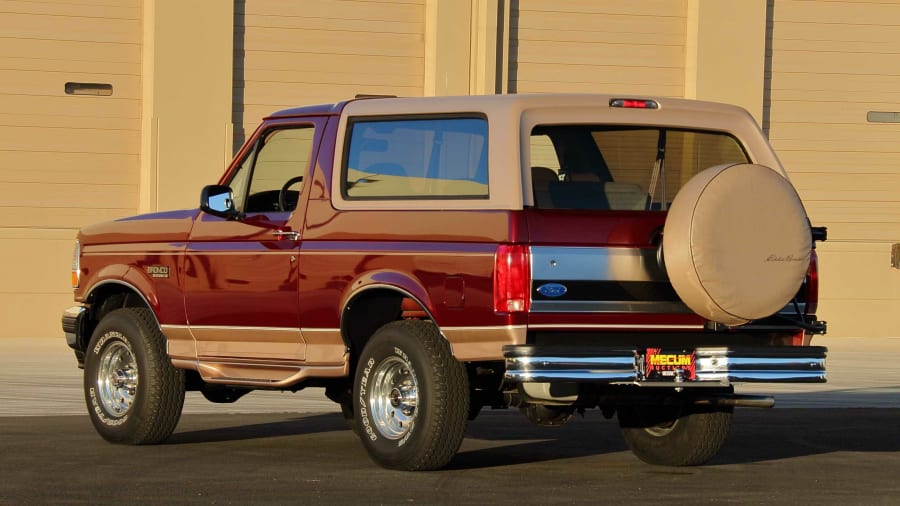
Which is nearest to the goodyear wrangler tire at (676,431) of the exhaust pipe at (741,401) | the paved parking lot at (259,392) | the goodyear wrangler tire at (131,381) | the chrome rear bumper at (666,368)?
the exhaust pipe at (741,401)

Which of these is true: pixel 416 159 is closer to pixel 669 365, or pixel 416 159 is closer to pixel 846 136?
pixel 669 365

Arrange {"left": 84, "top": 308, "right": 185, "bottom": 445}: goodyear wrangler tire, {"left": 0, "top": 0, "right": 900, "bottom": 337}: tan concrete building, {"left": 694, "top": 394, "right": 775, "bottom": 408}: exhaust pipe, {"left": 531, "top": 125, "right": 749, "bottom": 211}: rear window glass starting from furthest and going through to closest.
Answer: {"left": 0, "top": 0, "right": 900, "bottom": 337}: tan concrete building → {"left": 84, "top": 308, "right": 185, "bottom": 445}: goodyear wrangler tire → {"left": 694, "top": 394, "right": 775, "bottom": 408}: exhaust pipe → {"left": 531, "top": 125, "right": 749, "bottom": 211}: rear window glass

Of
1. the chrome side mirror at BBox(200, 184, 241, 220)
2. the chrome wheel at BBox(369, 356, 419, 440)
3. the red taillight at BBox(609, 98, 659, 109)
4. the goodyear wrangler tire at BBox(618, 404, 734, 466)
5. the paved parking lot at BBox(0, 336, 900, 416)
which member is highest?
the red taillight at BBox(609, 98, 659, 109)

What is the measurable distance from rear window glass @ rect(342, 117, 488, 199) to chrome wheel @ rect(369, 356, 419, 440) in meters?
0.90

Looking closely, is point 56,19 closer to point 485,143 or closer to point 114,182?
point 114,182

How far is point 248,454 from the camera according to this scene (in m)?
10.2

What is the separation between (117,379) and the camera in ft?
35.7

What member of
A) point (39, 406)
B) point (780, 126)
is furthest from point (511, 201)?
point (780, 126)

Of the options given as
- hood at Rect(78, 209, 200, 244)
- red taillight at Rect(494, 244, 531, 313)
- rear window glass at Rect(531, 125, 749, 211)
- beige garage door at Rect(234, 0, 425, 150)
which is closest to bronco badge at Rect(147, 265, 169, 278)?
hood at Rect(78, 209, 200, 244)

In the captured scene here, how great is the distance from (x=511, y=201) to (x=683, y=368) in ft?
3.88

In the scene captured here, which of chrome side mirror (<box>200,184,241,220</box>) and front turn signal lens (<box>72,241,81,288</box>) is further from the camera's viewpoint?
front turn signal lens (<box>72,241,81,288</box>)

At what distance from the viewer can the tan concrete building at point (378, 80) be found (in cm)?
2195

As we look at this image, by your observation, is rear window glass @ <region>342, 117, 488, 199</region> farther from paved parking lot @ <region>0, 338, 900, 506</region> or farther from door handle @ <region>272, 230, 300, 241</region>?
paved parking lot @ <region>0, 338, 900, 506</region>

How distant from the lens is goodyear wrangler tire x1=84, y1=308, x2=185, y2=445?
10.6 m
